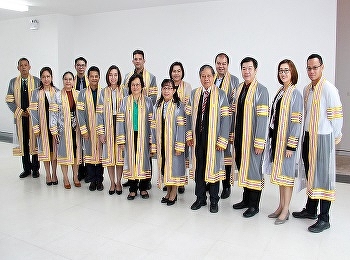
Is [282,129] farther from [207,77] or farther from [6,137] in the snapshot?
[6,137]

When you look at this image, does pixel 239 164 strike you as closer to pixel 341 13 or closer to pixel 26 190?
pixel 26 190

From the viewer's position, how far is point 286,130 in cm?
327

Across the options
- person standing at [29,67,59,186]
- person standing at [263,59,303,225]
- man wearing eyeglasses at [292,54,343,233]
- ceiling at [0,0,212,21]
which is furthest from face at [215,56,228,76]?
ceiling at [0,0,212,21]

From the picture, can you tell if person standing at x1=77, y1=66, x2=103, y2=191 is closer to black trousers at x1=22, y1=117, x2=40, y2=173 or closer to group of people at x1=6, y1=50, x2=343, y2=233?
group of people at x1=6, y1=50, x2=343, y2=233

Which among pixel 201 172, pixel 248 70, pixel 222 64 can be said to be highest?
pixel 222 64

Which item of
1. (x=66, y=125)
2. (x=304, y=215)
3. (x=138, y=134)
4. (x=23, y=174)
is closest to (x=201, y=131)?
(x=138, y=134)

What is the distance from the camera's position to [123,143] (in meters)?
4.00

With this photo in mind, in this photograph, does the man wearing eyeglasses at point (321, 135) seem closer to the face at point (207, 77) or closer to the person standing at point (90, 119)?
the face at point (207, 77)

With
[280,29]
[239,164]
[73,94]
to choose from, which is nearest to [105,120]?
[73,94]

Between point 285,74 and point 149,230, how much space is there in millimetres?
2009

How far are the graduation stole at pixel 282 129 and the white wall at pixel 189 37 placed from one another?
2.39 meters

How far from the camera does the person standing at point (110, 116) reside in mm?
4184

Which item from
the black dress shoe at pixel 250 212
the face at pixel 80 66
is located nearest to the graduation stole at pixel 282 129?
the black dress shoe at pixel 250 212

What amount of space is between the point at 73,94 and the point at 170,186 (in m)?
1.82
